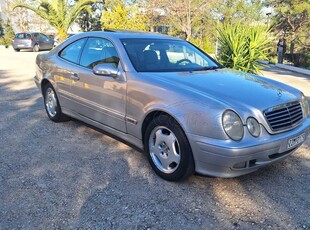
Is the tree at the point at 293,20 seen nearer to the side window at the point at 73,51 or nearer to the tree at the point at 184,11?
the tree at the point at 184,11

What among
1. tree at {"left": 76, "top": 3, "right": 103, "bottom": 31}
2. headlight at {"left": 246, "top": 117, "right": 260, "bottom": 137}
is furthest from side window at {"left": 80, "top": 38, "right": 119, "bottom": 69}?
tree at {"left": 76, "top": 3, "right": 103, "bottom": 31}

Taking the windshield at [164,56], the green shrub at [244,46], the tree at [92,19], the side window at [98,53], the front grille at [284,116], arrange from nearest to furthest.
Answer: the front grille at [284,116], the windshield at [164,56], the side window at [98,53], the green shrub at [244,46], the tree at [92,19]

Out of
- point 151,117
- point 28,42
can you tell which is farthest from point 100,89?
point 28,42

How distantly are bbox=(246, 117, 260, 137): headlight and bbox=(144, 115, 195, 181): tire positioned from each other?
23.2 inches

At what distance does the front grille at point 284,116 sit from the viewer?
9.89 ft

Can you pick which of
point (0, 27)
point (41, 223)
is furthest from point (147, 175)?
point (0, 27)

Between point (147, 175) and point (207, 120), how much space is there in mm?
1049

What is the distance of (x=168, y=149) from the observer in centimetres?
331

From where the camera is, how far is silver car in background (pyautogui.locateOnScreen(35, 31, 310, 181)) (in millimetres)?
2881

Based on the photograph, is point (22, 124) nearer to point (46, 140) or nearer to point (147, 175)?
point (46, 140)

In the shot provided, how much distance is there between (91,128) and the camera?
5125 mm

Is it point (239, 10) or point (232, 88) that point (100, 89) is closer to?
point (232, 88)

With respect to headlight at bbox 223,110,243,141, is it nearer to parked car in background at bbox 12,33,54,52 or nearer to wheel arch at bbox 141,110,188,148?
wheel arch at bbox 141,110,188,148

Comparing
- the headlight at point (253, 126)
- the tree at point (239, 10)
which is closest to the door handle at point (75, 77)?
the headlight at point (253, 126)
